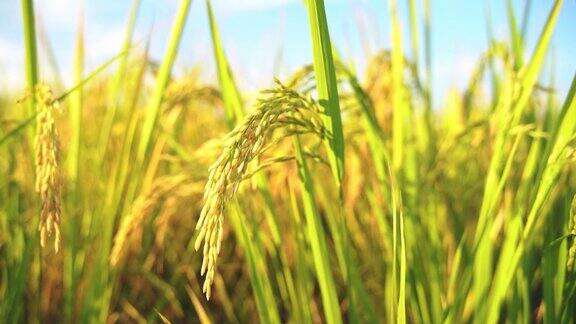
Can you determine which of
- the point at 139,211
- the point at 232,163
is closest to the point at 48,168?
the point at 232,163

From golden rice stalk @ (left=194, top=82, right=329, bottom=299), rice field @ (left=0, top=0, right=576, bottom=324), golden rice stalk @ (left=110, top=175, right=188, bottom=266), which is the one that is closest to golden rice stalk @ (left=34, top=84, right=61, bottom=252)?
rice field @ (left=0, top=0, right=576, bottom=324)

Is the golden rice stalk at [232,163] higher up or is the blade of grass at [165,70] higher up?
the blade of grass at [165,70]

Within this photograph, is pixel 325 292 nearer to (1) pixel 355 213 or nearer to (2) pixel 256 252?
(2) pixel 256 252

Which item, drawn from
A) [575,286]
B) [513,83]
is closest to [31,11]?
[513,83]

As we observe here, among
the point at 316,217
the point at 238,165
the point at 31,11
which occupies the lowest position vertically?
the point at 316,217

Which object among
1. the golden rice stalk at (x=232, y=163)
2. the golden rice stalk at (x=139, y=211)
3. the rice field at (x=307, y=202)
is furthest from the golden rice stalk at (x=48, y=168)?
the golden rice stalk at (x=139, y=211)

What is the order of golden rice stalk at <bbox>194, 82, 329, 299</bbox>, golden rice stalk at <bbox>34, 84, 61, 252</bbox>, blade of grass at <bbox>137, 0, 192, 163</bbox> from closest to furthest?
golden rice stalk at <bbox>194, 82, 329, 299</bbox> < golden rice stalk at <bbox>34, 84, 61, 252</bbox> < blade of grass at <bbox>137, 0, 192, 163</bbox>

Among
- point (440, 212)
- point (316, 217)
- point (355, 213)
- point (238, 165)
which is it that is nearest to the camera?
point (238, 165)

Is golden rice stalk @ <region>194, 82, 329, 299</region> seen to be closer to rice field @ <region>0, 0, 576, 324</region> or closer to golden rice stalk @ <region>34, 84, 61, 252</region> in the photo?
rice field @ <region>0, 0, 576, 324</region>

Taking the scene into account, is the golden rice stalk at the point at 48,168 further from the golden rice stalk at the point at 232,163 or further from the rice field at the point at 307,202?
the golden rice stalk at the point at 232,163
